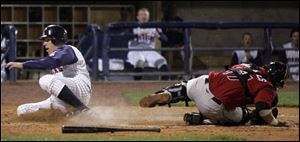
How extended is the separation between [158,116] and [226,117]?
5.58ft

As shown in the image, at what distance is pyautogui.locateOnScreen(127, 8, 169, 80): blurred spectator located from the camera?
14.9 meters

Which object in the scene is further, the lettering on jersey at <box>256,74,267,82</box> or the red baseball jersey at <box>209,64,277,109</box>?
the lettering on jersey at <box>256,74,267,82</box>

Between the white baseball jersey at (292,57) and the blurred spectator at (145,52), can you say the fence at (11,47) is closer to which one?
the blurred spectator at (145,52)

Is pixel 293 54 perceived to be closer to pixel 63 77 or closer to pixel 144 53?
pixel 144 53

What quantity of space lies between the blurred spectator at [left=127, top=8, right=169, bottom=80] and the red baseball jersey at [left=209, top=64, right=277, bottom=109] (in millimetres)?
6871

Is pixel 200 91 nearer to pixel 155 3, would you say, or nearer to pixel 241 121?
pixel 241 121

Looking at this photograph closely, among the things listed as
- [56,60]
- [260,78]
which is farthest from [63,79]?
[260,78]

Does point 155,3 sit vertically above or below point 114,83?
above

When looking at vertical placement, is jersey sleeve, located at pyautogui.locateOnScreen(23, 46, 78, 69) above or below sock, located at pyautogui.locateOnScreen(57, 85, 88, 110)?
above

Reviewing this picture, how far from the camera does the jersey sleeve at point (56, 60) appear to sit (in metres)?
7.76

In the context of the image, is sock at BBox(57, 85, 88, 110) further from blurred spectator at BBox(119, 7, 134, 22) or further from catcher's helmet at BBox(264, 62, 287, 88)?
blurred spectator at BBox(119, 7, 134, 22)

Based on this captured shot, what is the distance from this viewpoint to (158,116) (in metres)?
9.58

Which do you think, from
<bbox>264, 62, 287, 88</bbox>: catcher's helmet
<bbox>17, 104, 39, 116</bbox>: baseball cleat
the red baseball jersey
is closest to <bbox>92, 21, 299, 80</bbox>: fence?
<bbox>17, 104, 39, 116</bbox>: baseball cleat

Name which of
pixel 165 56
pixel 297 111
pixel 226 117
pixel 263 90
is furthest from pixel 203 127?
pixel 165 56
